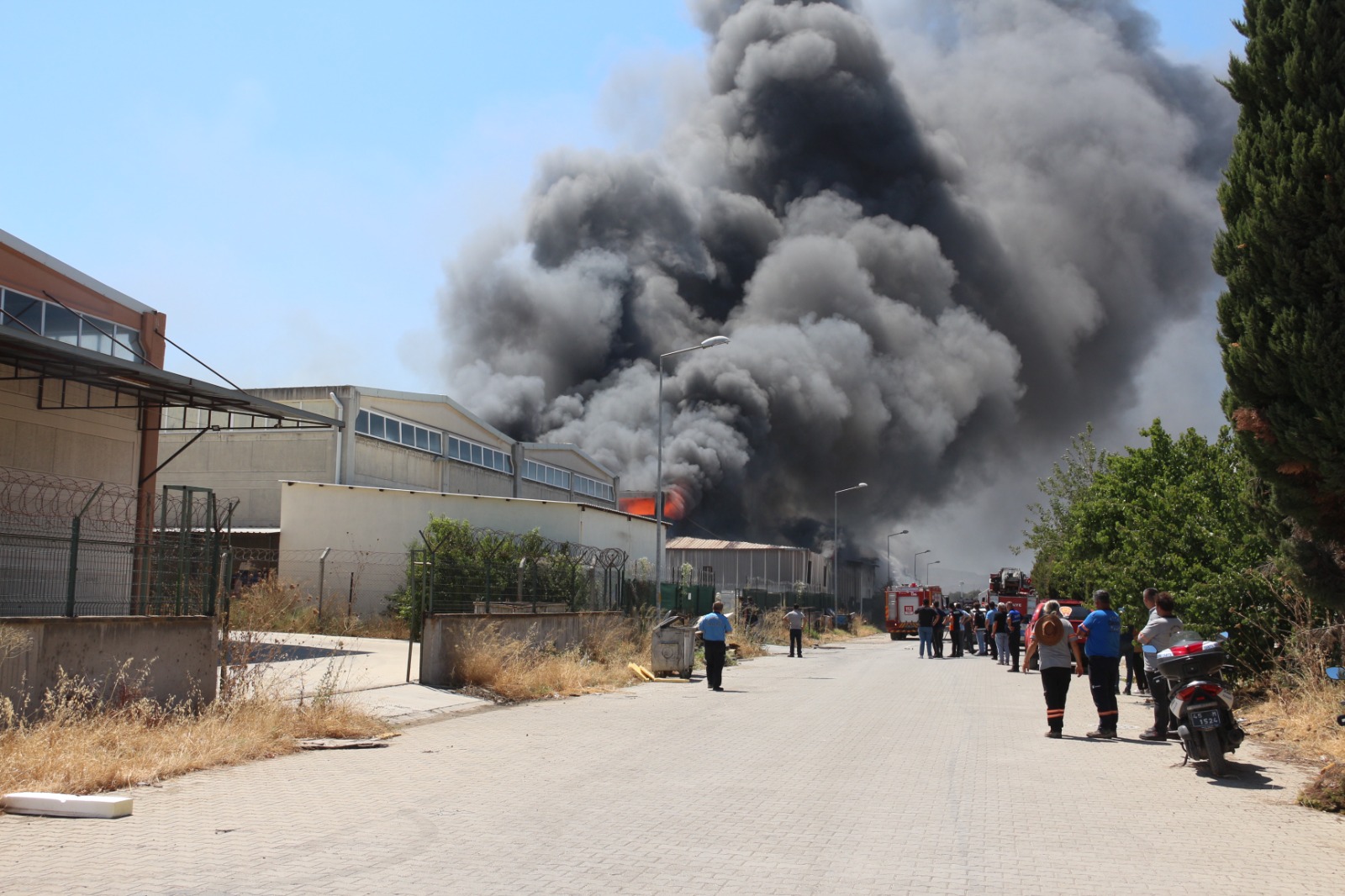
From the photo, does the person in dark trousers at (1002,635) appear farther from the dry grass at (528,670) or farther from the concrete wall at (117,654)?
the concrete wall at (117,654)

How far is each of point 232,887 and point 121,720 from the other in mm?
4497

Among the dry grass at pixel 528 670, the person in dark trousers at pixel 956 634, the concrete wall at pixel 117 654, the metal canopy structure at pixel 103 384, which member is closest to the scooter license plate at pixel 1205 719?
the concrete wall at pixel 117 654

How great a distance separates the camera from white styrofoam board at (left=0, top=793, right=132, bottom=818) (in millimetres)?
6176

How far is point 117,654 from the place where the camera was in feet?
30.4

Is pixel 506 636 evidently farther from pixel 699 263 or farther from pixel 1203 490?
pixel 699 263

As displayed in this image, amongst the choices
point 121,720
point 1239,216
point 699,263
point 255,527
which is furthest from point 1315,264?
point 699,263

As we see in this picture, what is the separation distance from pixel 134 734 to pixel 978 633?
2533 centimetres

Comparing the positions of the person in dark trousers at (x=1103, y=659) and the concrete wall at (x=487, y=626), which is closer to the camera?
the person in dark trousers at (x=1103, y=659)

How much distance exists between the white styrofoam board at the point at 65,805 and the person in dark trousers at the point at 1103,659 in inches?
316

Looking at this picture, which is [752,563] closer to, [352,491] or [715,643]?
[352,491]

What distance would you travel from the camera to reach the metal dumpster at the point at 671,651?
18.6 meters

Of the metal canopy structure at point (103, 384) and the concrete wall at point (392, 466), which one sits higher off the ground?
the concrete wall at point (392, 466)

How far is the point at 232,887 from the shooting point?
4.65 meters

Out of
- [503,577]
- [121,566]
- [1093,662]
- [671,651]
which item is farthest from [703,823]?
[671,651]
